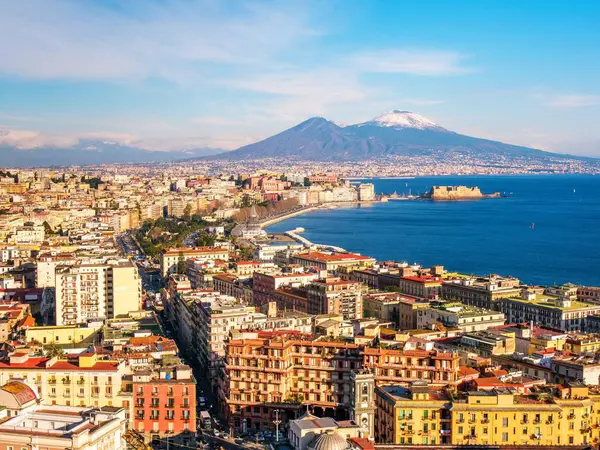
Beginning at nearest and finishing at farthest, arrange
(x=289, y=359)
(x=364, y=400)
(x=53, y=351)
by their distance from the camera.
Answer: (x=364, y=400)
(x=289, y=359)
(x=53, y=351)

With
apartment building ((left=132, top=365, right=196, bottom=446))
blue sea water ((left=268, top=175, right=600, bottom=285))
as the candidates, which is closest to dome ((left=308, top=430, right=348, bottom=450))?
apartment building ((left=132, top=365, right=196, bottom=446))

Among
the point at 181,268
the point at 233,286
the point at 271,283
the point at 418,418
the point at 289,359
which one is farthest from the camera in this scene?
the point at 181,268

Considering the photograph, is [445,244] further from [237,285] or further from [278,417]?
[278,417]

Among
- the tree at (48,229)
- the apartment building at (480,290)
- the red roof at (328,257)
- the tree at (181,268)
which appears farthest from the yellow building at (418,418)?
the tree at (48,229)

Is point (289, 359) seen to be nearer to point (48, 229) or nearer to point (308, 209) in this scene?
point (48, 229)

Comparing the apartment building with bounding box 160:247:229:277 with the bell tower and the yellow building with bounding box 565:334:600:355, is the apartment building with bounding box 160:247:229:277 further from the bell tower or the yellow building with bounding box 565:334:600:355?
the bell tower

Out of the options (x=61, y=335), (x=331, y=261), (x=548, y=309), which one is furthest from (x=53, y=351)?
(x=331, y=261)
